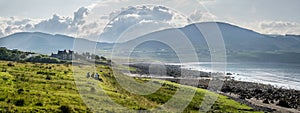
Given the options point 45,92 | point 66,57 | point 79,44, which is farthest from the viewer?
point 66,57

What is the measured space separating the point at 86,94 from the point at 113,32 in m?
6.56

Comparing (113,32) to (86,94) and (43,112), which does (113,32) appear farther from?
(43,112)

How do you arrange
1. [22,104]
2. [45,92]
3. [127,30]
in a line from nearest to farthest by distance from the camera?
[22,104], [45,92], [127,30]

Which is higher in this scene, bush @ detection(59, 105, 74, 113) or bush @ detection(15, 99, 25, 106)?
bush @ detection(15, 99, 25, 106)

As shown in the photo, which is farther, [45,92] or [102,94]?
[102,94]

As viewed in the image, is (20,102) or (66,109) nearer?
(66,109)

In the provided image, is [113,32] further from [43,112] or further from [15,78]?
[15,78]

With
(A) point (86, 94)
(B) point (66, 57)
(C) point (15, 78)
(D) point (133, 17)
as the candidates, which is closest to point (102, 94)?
(A) point (86, 94)

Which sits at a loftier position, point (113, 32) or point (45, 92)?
point (113, 32)

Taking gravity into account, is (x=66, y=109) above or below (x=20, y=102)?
below

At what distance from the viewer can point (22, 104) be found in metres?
26.9

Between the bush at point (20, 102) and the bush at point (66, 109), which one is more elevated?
the bush at point (20, 102)

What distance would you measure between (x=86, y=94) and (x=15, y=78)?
35.4 feet

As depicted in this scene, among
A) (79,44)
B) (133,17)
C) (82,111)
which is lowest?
(82,111)
